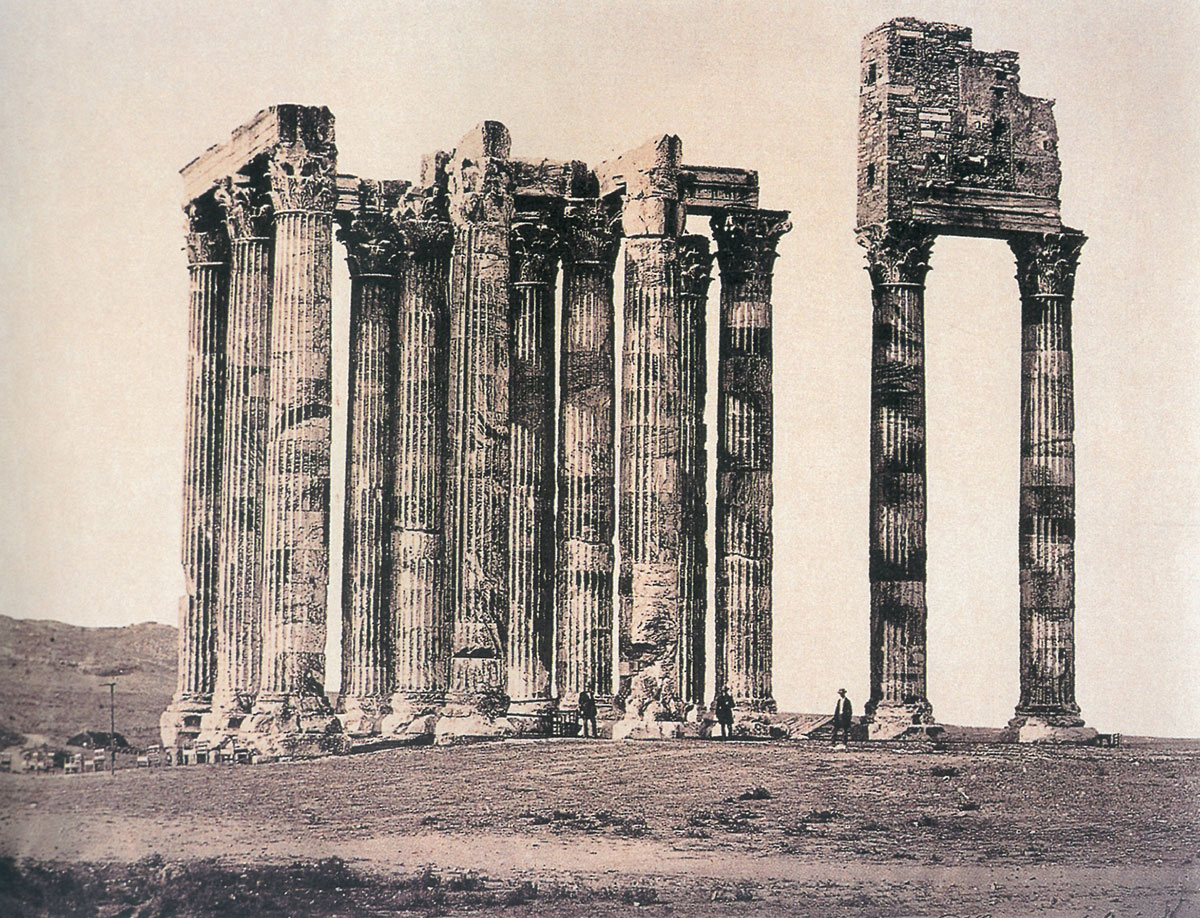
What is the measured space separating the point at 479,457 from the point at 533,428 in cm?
250

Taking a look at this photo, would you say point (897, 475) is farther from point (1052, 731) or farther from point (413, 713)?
point (413, 713)

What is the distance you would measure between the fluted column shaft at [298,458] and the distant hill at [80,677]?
10.5ft

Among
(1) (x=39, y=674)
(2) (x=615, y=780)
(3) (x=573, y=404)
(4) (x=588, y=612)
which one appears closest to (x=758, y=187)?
(3) (x=573, y=404)

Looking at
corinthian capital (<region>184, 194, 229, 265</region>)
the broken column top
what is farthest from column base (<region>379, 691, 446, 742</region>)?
the broken column top

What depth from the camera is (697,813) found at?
131ft

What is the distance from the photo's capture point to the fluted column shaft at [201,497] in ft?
143

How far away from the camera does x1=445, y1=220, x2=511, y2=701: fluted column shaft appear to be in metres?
41.8

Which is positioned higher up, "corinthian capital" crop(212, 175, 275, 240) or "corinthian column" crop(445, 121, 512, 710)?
"corinthian capital" crop(212, 175, 275, 240)

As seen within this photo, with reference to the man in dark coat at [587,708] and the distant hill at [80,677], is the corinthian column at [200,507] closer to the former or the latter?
the distant hill at [80,677]

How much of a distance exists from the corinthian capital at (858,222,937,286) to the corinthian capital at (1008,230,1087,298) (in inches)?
91.1

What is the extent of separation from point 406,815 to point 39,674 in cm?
637

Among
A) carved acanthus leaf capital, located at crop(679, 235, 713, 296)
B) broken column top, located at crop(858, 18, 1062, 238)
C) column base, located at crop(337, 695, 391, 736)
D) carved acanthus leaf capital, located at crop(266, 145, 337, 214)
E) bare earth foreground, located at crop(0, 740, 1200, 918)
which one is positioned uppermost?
broken column top, located at crop(858, 18, 1062, 238)

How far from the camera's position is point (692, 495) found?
43.7m

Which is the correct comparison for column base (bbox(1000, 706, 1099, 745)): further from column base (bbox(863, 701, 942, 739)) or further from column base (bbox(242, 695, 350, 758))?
column base (bbox(242, 695, 350, 758))
